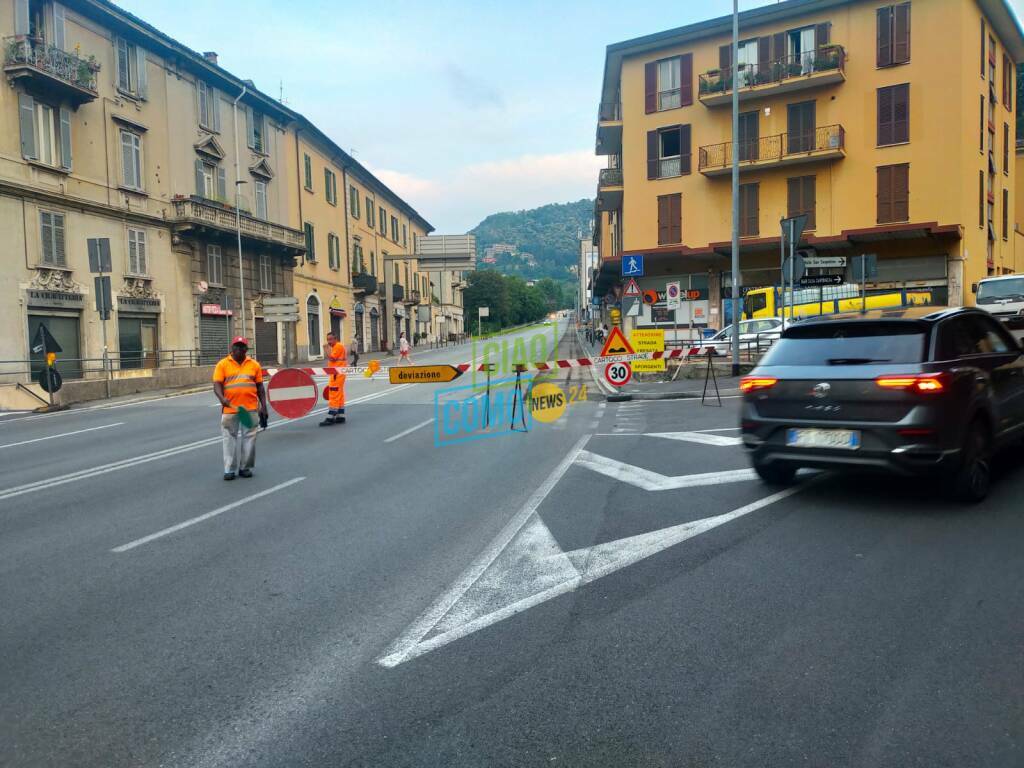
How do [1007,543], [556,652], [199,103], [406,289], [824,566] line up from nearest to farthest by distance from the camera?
[556,652] < [824,566] < [1007,543] < [199,103] < [406,289]

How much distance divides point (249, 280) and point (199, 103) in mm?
8137

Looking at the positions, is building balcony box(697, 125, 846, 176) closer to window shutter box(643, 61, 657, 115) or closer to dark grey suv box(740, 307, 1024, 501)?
window shutter box(643, 61, 657, 115)

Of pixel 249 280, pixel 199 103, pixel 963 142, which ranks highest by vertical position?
pixel 199 103

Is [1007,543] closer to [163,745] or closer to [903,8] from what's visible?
[163,745]

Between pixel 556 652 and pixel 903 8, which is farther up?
pixel 903 8

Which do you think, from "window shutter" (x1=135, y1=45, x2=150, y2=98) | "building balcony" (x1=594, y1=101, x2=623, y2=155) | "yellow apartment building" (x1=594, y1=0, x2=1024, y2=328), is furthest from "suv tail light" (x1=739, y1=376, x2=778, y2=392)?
"building balcony" (x1=594, y1=101, x2=623, y2=155)

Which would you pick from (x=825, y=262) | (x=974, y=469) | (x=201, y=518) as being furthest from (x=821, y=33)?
(x=201, y=518)

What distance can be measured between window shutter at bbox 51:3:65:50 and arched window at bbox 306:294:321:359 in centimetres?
1962

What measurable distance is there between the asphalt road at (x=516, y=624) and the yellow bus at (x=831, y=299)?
2266 centimetres

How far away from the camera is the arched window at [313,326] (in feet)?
145

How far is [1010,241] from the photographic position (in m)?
38.8

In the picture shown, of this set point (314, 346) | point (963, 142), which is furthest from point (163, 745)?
point (314, 346)

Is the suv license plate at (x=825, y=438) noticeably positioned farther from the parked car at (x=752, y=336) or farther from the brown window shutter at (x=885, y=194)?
the brown window shutter at (x=885, y=194)

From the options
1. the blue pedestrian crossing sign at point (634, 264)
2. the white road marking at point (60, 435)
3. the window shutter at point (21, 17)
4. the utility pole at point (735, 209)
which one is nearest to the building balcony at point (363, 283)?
the window shutter at point (21, 17)
